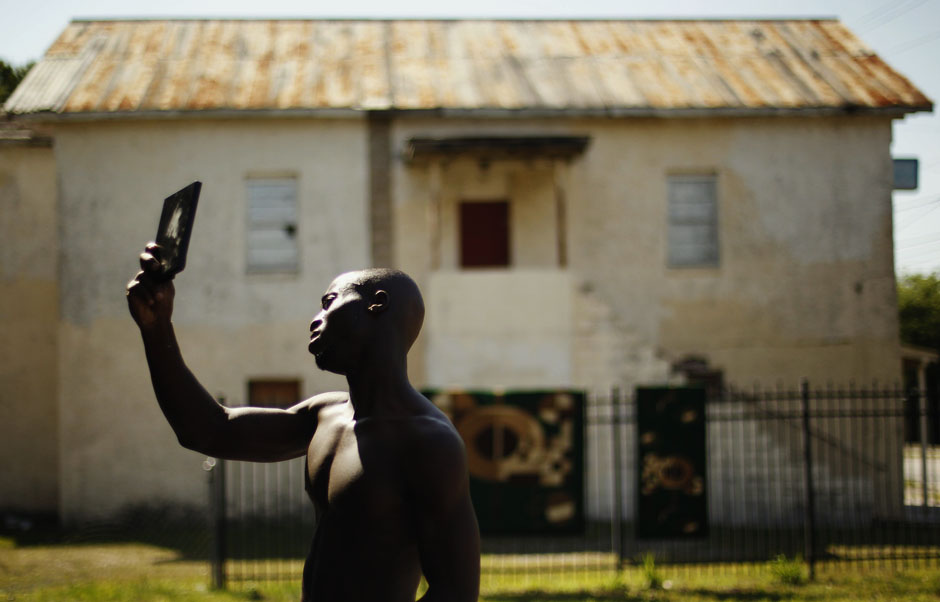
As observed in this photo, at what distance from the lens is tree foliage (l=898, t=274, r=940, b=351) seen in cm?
3812

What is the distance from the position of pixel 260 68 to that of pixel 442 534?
15.7 meters

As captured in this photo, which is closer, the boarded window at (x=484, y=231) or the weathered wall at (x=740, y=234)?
the weathered wall at (x=740, y=234)

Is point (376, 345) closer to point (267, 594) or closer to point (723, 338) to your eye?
point (267, 594)

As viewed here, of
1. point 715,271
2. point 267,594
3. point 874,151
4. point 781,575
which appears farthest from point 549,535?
point 874,151

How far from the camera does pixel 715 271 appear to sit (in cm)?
1616

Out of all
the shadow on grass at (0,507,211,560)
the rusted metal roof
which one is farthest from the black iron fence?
the rusted metal roof

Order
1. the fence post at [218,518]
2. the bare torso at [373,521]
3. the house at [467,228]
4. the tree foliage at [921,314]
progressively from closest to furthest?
the bare torso at [373,521]
the fence post at [218,518]
the house at [467,228]
the tree foliage at [921,314]

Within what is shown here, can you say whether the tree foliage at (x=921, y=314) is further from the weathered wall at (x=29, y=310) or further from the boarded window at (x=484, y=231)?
the weathered wall at (x=29, y=310)

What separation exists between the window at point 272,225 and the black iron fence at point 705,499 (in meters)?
3.45

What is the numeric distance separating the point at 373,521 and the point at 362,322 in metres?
0.52

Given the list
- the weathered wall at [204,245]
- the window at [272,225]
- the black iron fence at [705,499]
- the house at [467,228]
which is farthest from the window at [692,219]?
the window at [272,225]

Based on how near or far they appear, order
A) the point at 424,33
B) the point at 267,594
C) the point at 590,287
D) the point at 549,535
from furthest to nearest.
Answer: the point at 424,33
the point at 590,287
the point at 549,535
the point at 267,594

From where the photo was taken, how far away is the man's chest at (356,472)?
2.38m

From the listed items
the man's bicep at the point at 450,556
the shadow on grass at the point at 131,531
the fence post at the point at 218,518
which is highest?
the man's bicep at the point at 450,556
